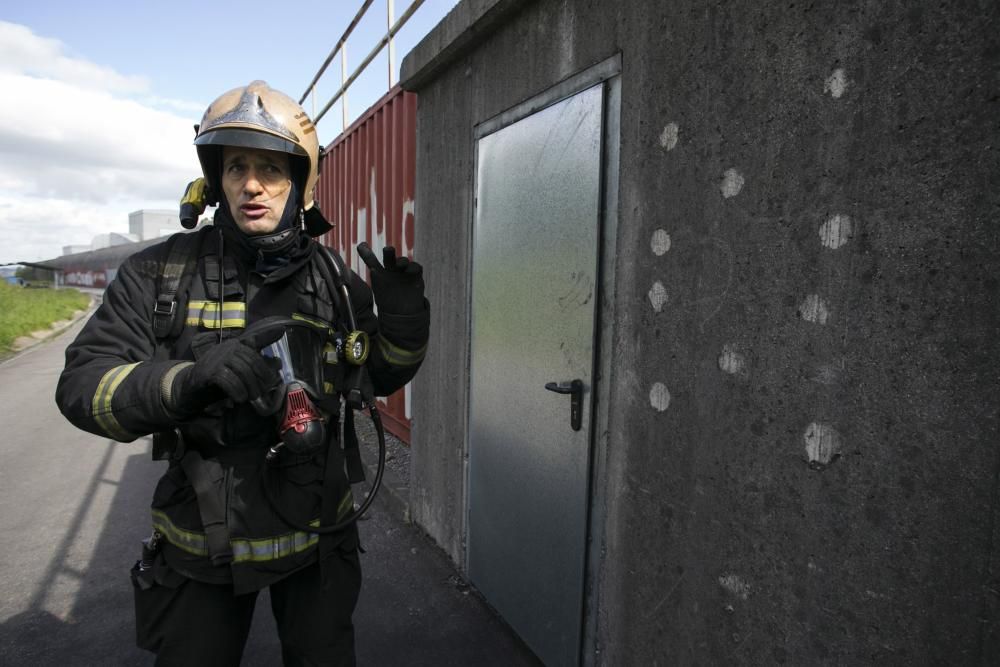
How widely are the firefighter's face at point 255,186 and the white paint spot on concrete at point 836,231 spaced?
4.76 ft

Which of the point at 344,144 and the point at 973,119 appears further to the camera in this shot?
the point at 344,144

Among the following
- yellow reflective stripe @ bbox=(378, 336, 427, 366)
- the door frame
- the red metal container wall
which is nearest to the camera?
yellow reflective stripe @ bbox=(378, 336, 427, 366)

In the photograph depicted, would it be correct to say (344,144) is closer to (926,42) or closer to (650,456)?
(650,456)

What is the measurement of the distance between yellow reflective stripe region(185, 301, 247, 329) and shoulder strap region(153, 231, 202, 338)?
0.15ft

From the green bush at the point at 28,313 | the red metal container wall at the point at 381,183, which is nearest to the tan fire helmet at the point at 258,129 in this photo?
the red metal container wall at the point at 381,183

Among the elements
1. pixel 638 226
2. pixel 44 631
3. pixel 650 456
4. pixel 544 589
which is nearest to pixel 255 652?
pixel 44 631

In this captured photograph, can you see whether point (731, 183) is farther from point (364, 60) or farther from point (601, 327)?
point (364, 60)

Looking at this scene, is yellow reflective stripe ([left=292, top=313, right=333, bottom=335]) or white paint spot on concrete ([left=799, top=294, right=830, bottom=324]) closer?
white paint spot on concrete ([left=799, top=294, right=830, bottom=324])

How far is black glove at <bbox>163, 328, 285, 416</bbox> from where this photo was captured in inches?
57.4

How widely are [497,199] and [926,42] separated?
187cm

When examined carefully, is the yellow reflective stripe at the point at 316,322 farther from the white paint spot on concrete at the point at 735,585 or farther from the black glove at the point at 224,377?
the white paint spot on concrete at the point at 735,585

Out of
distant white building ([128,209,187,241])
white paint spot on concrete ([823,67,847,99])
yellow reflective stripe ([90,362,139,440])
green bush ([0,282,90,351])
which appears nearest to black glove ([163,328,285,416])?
yellow reflective stripe ([90,362,139,440])

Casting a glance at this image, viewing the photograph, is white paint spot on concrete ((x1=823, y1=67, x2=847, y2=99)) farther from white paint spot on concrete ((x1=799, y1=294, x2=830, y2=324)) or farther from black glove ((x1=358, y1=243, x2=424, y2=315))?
black glove ((x1=358, y1=243, x2=424, y2=315))

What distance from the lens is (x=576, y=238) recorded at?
228cm
